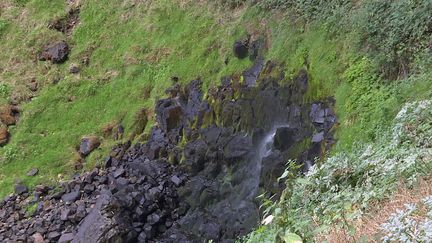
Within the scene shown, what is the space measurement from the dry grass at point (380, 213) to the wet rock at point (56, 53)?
15.9 metres

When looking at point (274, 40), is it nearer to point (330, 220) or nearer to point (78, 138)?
point (78, 138)

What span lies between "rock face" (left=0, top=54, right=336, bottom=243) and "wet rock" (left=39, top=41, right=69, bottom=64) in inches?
232

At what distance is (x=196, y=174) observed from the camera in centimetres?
1302

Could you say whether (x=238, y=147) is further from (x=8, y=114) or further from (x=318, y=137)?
(x=8, y=114)

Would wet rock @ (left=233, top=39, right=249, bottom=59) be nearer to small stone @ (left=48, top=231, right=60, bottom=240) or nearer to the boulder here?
small stone @ (left=48, top=231, right=60, bottom=240)

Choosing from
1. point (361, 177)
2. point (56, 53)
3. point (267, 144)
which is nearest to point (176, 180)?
point (267, 144)

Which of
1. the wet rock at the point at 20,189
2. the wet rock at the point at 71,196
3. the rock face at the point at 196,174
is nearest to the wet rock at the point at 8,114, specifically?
the wet rock at the point at 20,189

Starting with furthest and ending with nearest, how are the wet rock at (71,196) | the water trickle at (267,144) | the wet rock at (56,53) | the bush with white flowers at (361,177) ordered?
the wet rock at (56,53) < the wet rock at (71,196) < the water trickle at (267,144) < the bush with white flowers at (361,177)

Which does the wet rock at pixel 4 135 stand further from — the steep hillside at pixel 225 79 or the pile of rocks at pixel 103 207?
the pile of rocks at pixel 103 207

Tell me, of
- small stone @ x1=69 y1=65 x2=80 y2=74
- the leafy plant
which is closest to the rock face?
small stone @ x1=69 y1=65 x2=80 y2=74

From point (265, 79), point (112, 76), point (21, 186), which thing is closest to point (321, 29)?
point (265, 79)

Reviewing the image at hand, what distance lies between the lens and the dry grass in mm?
4254

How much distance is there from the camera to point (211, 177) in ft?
41.7

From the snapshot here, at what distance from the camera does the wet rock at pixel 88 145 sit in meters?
15.4
